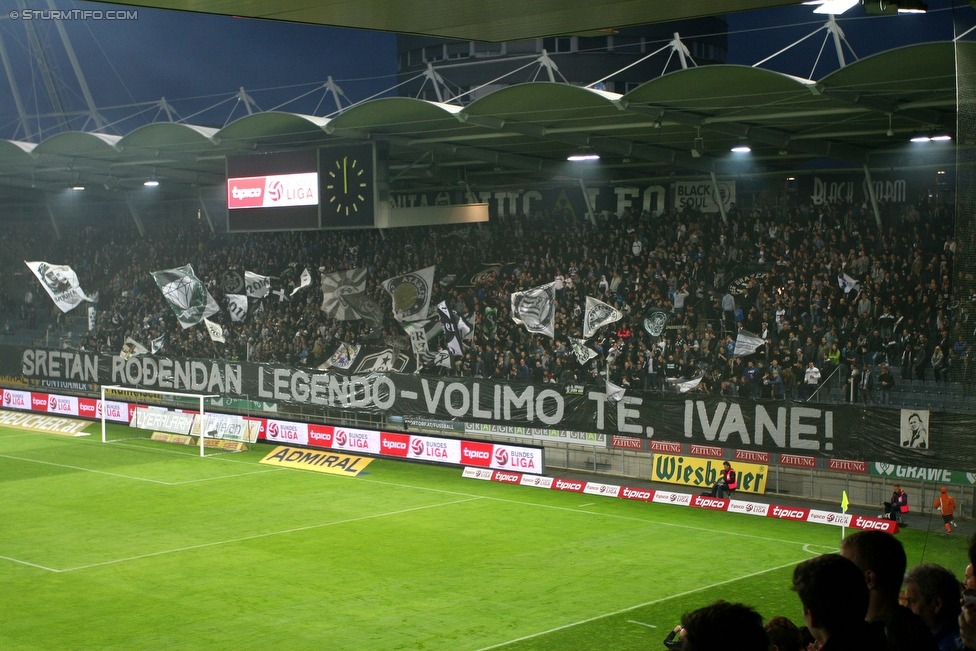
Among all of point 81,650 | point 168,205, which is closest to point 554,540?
point 81,650

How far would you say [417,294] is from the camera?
120 feet

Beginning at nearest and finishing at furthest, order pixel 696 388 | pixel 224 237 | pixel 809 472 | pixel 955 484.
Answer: pixel 955 484 → pixel 809 472 → pixel 696 388 → pixel 224 237

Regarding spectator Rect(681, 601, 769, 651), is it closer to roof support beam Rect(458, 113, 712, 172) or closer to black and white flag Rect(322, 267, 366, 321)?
roof support beam Rect(458, 113, 712, 172)

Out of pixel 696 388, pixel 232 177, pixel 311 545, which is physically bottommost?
pixel 311 545

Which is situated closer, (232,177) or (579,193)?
(232,177)

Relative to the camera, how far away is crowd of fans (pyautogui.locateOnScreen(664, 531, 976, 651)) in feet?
13.1

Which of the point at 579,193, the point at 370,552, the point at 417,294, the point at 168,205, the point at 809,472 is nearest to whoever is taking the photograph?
the point at 370,552

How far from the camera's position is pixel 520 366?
32562 mm

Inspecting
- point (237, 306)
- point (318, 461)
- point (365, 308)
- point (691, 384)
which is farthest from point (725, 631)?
point (237, 306)

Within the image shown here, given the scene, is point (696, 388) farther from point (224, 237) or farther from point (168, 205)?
point (168, 205)

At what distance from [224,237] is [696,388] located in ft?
88.5

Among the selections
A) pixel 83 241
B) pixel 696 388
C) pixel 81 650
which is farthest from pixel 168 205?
pixel 81 650

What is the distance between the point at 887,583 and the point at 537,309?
91.2 ft

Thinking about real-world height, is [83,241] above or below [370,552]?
above
